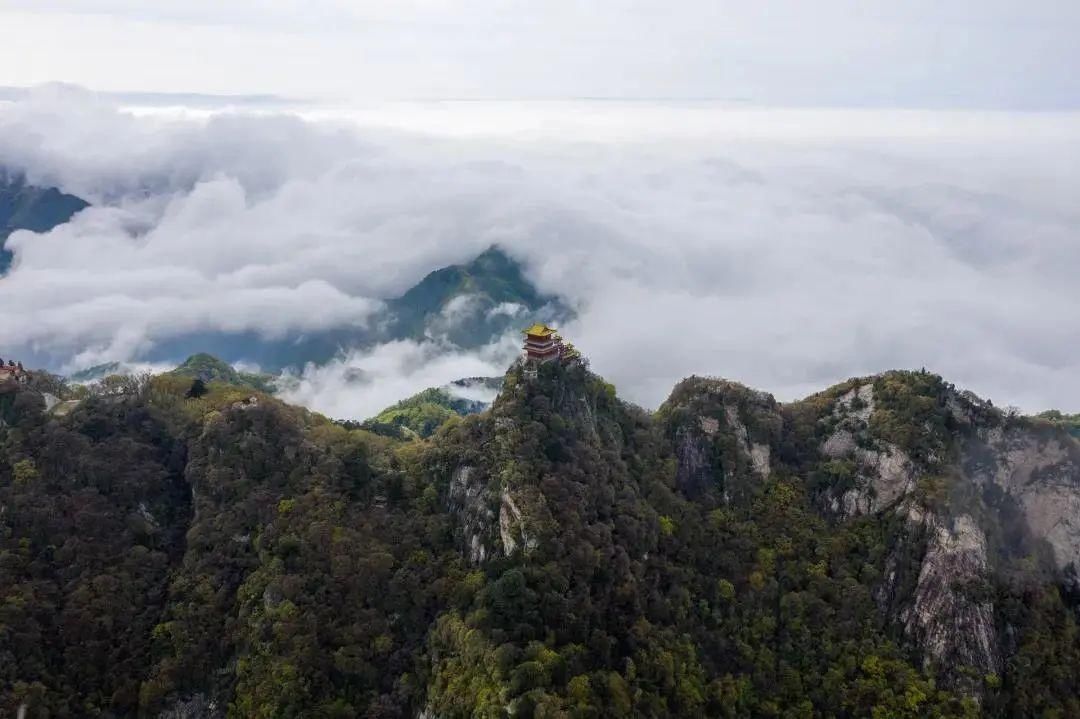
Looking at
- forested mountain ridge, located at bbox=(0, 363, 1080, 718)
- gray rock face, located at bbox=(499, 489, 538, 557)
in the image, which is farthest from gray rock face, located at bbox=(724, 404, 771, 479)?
gray rock face, located at bbox=(499, 489, 538, 557)

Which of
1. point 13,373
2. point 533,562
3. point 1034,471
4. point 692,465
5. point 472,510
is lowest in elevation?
point 692,465

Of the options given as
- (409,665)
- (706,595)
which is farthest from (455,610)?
(706,595)

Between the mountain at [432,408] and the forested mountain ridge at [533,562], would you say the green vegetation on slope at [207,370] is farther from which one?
the forested mountain ridge at [533,562]

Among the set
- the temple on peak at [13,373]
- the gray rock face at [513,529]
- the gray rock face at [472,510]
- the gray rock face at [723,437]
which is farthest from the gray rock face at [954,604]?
the temple on peak at [13,373]

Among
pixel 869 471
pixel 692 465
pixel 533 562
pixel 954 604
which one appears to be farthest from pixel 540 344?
pixel 954 604

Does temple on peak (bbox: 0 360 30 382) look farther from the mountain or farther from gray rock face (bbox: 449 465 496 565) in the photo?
gray rock face (bbox: 449 465 496 565)

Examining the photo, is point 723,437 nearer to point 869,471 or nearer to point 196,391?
point 869,471
